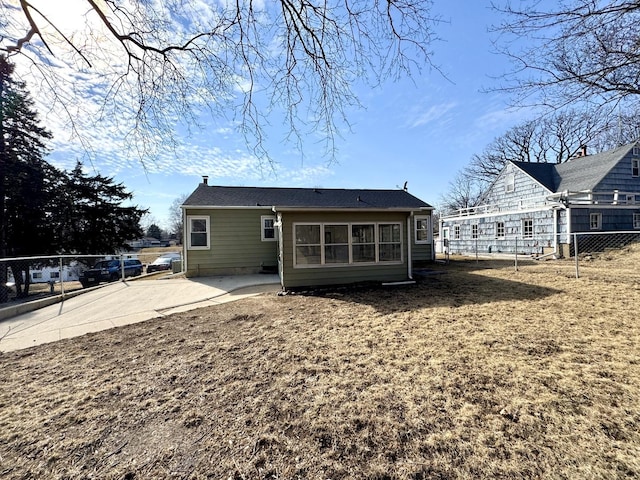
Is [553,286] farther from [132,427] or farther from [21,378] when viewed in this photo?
[21,378]

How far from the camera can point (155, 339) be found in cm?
441

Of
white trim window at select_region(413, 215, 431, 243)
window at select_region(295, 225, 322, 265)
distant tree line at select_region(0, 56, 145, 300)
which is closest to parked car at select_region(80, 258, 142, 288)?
distant tree line at select_region(0, 56, 145, 300)

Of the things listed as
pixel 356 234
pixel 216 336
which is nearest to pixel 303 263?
pixel 356 234

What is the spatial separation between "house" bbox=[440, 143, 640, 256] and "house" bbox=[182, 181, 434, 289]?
19.8 ft

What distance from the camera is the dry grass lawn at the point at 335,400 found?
74.2 inches

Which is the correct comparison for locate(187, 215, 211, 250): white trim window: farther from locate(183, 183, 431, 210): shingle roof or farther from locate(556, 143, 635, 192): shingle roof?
locate(556, 143, 635, 192): shingle roof

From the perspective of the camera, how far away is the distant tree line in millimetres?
14297

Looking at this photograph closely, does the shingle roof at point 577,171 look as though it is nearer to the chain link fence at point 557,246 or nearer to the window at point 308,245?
the chain link fence at point 557,246

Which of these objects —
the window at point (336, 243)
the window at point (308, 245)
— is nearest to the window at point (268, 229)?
the window at point (308, 245)

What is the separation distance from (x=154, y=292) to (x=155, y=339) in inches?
181

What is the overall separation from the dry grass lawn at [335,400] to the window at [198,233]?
6.65 metres

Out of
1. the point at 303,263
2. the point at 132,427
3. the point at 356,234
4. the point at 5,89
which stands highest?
the point at 5,89

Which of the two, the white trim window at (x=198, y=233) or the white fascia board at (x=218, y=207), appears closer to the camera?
the white fascia board at (x=218, y=207)

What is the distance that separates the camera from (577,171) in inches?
701
